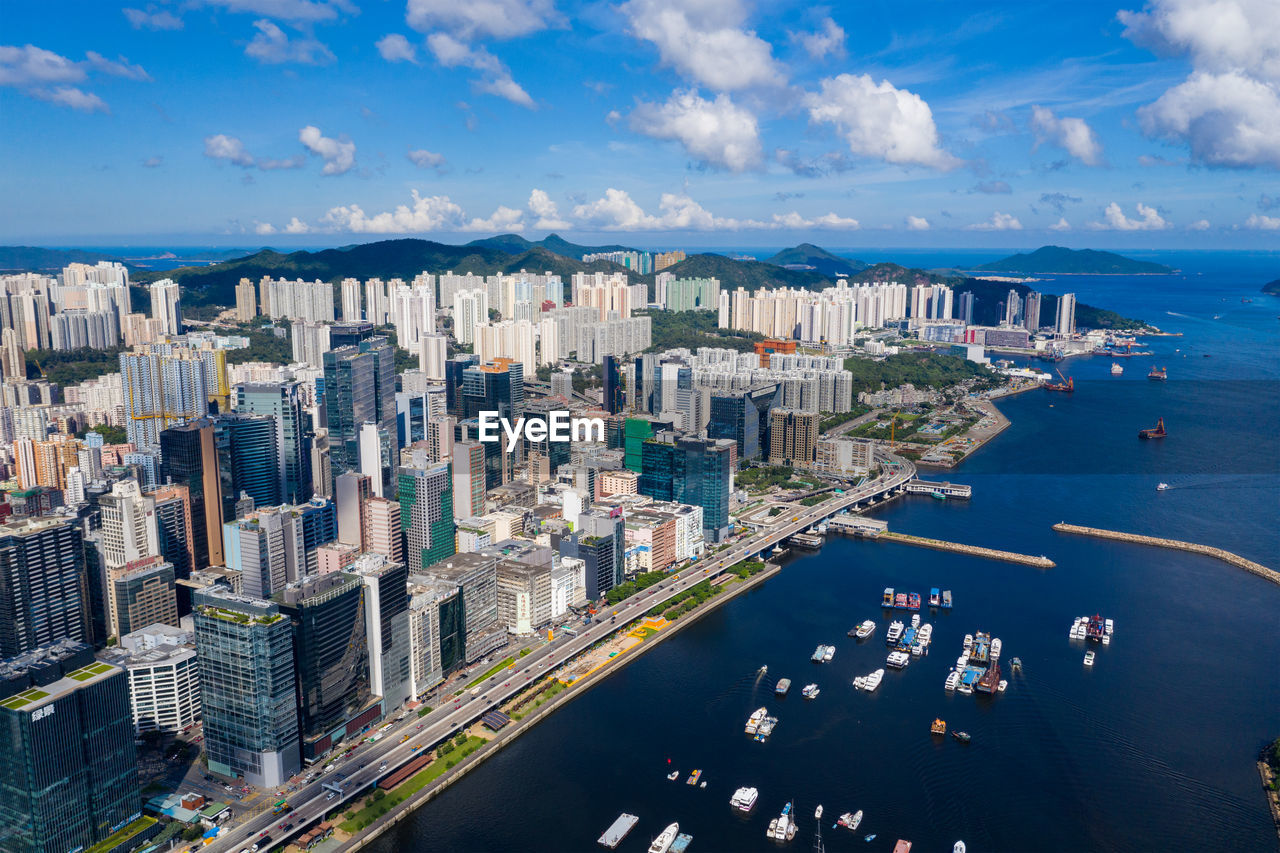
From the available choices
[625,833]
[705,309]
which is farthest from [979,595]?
[705,309]

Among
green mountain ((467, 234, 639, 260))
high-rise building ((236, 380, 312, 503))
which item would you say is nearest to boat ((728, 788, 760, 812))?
high-rise building ((236, 380, 312, 503))

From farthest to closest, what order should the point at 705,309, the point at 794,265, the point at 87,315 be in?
the point at 794,265, the point at 705,309, the point at 87,315

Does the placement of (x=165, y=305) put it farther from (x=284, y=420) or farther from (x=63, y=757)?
(x=63, y=757)

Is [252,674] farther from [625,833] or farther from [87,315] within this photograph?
[87,315]

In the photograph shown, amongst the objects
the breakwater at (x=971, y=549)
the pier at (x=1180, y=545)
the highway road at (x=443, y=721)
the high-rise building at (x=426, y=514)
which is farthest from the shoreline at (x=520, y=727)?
the pier at (x=1180, y=545)

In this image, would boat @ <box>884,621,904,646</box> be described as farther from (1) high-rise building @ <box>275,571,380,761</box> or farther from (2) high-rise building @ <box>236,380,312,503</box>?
(2) high-rise building @ <box>236,380,312,503</box>

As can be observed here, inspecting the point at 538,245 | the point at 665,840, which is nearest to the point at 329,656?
the point at 665,840
